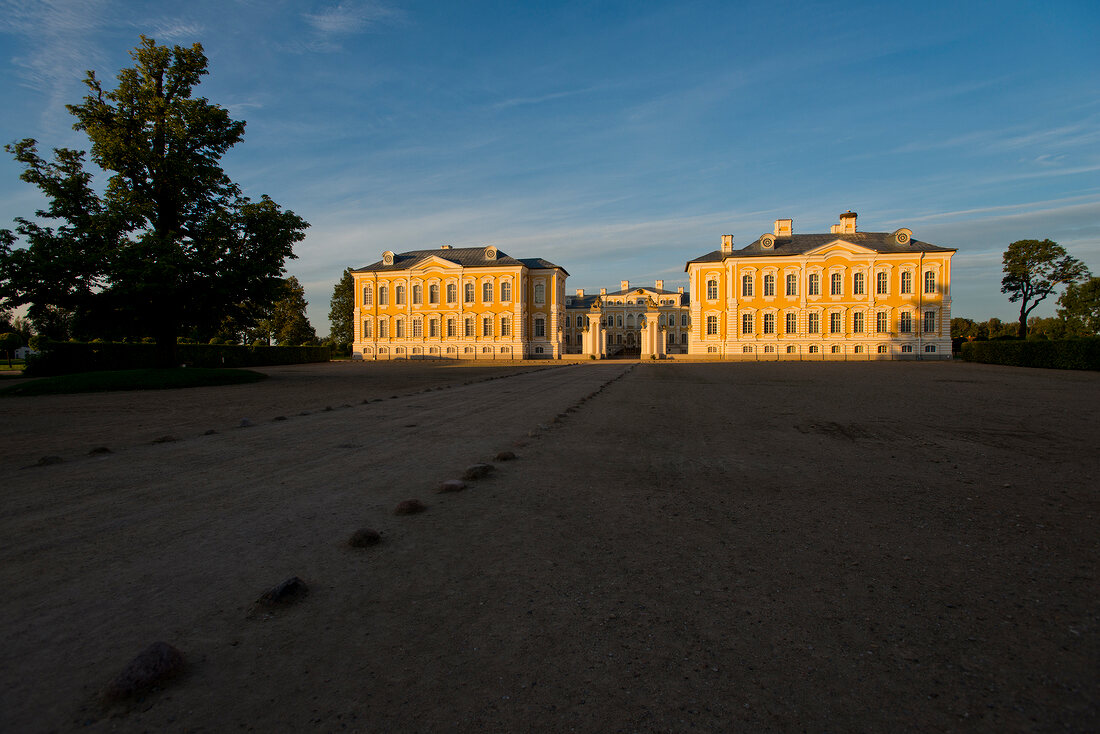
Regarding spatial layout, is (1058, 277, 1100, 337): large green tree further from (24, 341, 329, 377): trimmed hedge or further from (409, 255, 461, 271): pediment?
(24, 341, 329, 377): trimmed hedge

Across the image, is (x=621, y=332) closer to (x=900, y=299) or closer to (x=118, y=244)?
(x=900, y=299)

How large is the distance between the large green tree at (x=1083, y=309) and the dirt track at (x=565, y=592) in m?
57.0

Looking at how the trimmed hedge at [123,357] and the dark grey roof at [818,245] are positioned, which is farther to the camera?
the dark grey roof at [818,245]

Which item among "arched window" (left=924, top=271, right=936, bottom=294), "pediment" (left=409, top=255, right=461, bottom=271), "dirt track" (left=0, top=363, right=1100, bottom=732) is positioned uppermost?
"pediment" (left=409, top=255, right=461, bottom=271)

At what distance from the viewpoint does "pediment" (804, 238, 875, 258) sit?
58.1 meters

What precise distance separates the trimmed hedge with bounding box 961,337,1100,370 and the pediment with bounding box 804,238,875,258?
58.3 ft

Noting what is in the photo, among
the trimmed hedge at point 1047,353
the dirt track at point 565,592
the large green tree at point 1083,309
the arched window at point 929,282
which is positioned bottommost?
the dirt track at point 565,592

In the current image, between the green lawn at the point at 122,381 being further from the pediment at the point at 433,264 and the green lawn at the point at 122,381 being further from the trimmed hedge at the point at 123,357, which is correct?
the pediment at the point at 433,264

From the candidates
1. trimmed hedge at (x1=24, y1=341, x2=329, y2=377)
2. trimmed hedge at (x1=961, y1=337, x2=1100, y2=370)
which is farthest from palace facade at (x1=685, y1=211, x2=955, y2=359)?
trimmed hedge at (x1=24, y1=341, x2=329, y2=377)

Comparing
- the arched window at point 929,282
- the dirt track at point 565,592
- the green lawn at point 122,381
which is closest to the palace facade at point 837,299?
the arched window at point 929,282

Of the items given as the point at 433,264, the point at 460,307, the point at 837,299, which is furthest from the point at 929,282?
the point at 433,264

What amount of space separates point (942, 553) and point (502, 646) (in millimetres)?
2764

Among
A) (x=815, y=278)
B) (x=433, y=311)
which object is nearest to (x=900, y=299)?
(x=815, y=278)

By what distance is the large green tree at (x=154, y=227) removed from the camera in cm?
2164
